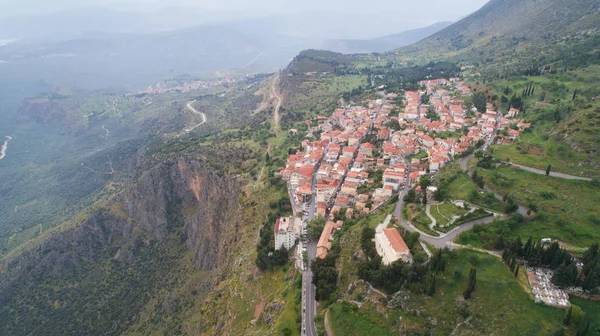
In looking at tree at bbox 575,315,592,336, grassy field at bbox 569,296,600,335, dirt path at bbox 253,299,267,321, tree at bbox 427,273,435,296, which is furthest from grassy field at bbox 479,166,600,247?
dirt path at bbox 253,299,267,321

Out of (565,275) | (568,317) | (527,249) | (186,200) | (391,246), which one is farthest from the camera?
(186,200)

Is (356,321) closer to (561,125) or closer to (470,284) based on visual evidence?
(470,284)

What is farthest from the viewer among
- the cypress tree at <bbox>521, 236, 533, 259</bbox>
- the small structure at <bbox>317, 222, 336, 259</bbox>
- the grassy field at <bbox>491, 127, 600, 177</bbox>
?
the grassy field at <bbox>491, 127, 600, 177</bbox>

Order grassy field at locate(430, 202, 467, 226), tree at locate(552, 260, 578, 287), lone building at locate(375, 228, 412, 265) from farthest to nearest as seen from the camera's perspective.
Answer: grassy field at locate(430, 202, 467, 226) → lone building at locate(375, 228, 412, 265) → tree at locate(552, 260, 578, 287)

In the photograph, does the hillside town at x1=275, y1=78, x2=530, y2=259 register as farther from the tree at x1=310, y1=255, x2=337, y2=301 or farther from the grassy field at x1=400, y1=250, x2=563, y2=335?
the grassy field at x1=400, y1=250, x2=563, y2=335

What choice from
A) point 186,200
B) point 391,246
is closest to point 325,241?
point 391,246

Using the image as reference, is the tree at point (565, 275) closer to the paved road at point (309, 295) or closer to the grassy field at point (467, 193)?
the grassy field at point (467, 193)

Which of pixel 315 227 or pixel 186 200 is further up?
pixel 315 227
